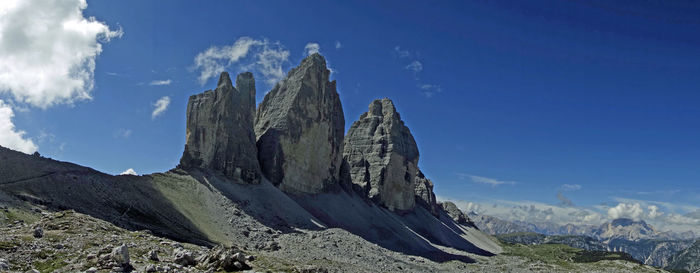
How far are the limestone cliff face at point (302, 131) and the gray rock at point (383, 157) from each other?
94.9 feet

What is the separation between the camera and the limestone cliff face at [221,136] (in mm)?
99875

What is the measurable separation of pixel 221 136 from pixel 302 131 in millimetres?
28132

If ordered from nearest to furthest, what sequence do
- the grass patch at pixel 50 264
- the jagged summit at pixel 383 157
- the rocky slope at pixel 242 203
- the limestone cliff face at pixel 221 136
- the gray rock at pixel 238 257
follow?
the grass patch at pixel 50 264 < the gray rock at pixel 238 257 < the rocky slope at pixel 242 203 < the limestone cliff face at pixel 221 136 < the jagged summit at pixel 383 157

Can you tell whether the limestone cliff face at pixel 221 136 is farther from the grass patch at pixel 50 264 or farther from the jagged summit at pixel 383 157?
the grass patch at pixel 50 264

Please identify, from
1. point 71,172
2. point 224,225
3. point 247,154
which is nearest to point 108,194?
point 71,172

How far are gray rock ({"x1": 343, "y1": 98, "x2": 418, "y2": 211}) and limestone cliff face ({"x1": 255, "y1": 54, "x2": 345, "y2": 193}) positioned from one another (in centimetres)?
2892

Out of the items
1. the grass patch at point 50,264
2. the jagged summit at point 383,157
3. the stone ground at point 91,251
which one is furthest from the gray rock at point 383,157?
the grass patch at point 50,264

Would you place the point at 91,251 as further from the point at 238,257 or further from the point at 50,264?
the point at 238,257

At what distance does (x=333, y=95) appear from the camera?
144625 millimetres

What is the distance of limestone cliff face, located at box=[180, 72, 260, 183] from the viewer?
3932 inches

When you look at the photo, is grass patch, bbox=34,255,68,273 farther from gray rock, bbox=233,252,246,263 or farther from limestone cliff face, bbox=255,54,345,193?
limestone cliff face, bbox=255,54,345,193

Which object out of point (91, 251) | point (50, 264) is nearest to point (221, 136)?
point (91, 251)

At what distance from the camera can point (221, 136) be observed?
102m

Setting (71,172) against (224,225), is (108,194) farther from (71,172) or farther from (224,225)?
(224,225)
